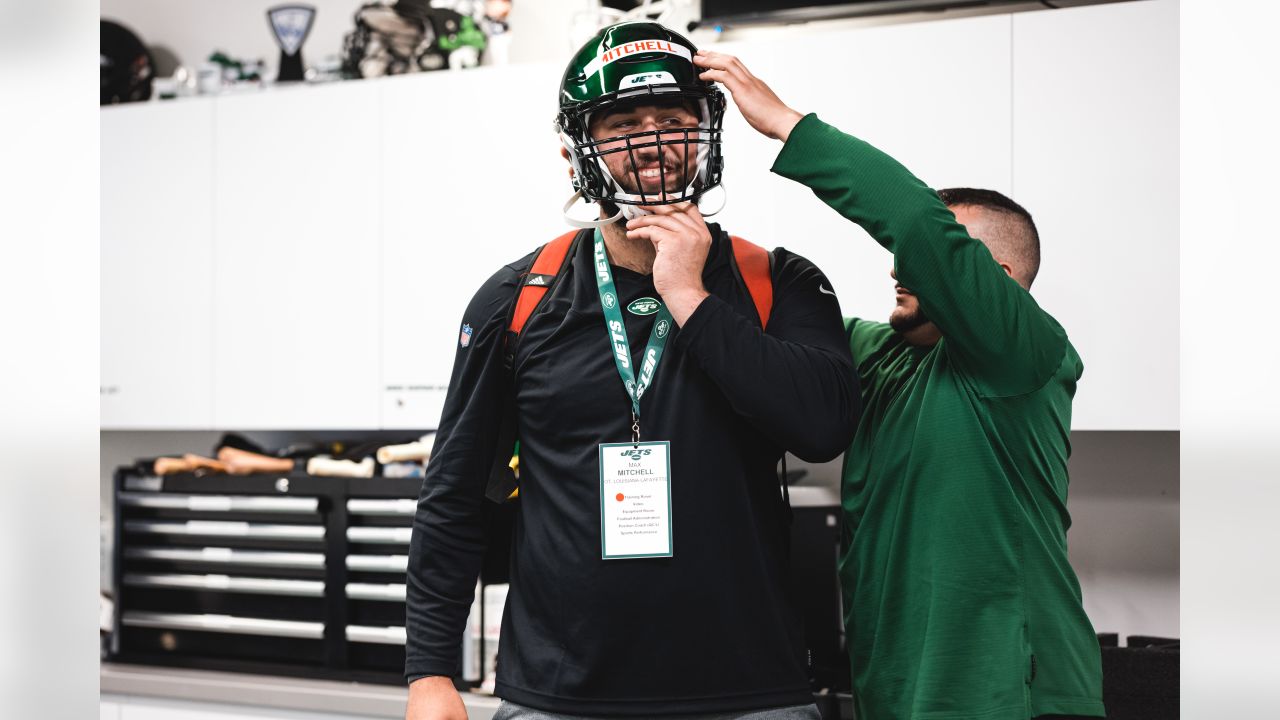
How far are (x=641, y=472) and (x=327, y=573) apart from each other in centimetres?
158

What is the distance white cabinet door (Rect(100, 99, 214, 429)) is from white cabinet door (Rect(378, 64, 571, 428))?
0.59 meters

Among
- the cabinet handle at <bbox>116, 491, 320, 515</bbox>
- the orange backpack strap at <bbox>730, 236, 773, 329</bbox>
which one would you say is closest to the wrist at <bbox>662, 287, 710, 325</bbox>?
the orange backpack strap at <bbox>730, 236, 773, 329</bbox>

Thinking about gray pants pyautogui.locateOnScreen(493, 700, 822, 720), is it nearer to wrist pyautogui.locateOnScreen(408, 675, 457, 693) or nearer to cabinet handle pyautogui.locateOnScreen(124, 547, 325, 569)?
wrist pyautogui.locateOnScreen(408, 675, 457, 693)

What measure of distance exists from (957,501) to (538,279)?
0.66m

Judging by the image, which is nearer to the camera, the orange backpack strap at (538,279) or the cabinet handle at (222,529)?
the orange backpack strap at (538,279)

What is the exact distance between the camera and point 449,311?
2.70 metres

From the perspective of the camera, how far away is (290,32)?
301 cm

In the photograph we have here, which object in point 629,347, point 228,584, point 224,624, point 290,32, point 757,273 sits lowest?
point 224,624

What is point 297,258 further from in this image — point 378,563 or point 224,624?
point 224,624

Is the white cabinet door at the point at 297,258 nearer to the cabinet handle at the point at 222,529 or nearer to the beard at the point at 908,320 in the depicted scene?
the cabinet handle at the point at 222,529

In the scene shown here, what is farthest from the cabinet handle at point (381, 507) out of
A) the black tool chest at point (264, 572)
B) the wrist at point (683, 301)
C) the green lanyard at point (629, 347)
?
the wrist at point (683, 301)

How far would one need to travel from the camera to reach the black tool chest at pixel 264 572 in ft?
8.48

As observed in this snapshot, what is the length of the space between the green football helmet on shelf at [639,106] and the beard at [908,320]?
380 mm

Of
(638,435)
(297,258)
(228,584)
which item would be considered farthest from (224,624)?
(638,435)
